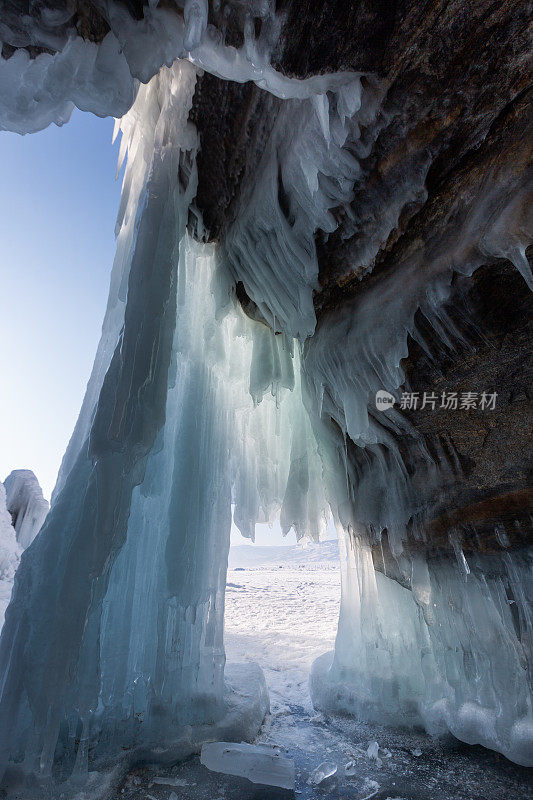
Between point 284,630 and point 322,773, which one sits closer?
point 322,773

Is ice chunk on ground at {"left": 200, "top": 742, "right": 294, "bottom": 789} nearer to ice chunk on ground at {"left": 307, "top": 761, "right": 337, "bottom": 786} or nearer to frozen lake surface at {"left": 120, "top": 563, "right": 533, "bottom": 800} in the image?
frozen lake surface at {"left": 120, "top": 563, "right": 533, "bottom": 800}

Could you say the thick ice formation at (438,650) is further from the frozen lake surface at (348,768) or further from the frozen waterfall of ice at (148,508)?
the frozen waterfall of ice at (148,508)

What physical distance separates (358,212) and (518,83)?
122 cm

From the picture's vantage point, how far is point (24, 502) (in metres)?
12.5

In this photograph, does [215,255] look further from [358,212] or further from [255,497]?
[255,497]

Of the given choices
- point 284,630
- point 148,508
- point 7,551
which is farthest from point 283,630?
point 148,508

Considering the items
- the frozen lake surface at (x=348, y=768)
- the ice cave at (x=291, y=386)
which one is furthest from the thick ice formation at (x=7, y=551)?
the ice cave at (x=291, y=386)

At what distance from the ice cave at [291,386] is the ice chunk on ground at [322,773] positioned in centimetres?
3

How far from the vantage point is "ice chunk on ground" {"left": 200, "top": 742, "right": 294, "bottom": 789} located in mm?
3043

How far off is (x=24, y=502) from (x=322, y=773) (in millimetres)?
12038

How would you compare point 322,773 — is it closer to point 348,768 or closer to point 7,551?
point 348,768

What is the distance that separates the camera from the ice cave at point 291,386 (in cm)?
225

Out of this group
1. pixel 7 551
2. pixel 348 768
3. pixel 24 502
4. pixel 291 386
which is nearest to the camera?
pixel 348 768

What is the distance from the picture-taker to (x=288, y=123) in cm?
297
